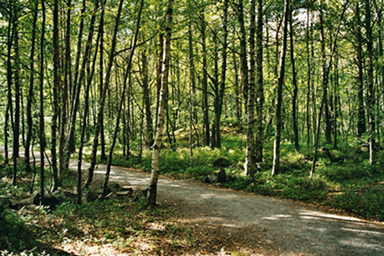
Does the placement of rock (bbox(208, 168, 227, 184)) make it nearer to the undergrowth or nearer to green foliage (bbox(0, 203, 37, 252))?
the undergrowth

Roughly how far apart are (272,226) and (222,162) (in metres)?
7.57

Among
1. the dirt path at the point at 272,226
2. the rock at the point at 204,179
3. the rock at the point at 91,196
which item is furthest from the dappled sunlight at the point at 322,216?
the rock at the point at 91,196

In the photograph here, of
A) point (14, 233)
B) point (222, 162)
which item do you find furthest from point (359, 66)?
point (14, 233)

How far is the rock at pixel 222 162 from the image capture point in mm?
13617

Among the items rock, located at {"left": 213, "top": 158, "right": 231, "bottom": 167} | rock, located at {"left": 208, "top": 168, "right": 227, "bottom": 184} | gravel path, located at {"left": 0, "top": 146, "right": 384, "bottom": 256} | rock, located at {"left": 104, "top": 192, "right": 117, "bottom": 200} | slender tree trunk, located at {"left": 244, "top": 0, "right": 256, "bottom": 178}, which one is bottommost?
Answer: gravel path, located at {"left": 0, "top": 146, "right": 384, "bottom": 256}

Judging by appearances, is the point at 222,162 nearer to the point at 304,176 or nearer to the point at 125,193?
the point at 304,176

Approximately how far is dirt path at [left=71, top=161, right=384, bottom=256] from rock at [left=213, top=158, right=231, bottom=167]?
4542mm

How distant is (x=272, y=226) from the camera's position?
20.3 feet

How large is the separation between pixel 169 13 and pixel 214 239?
20.2 ft

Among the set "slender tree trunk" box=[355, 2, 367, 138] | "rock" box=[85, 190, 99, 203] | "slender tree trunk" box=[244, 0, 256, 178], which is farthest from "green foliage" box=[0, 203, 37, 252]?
"slender tree trunk" box=[355, 2, 367, 138]

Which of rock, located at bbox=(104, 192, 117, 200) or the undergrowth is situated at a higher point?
the undergrowth

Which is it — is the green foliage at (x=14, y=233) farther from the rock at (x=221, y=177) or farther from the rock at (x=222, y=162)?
the rock at (x=222, y=162)

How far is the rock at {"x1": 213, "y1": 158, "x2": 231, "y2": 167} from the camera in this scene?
536 inches

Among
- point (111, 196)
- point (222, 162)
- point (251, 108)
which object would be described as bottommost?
point (111, 196)
